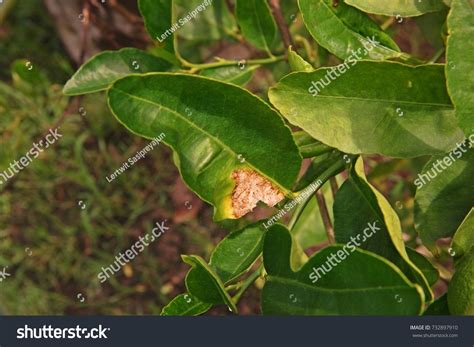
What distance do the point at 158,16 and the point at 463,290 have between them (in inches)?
20.3

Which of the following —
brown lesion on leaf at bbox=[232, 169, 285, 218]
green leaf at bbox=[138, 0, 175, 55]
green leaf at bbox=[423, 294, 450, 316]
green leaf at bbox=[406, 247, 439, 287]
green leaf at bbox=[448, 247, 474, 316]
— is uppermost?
green leaf at bbox=[138, 0, 175, 55]

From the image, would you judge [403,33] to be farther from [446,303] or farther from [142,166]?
[446,303]

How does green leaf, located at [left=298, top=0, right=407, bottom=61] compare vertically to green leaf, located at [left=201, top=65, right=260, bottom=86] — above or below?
above

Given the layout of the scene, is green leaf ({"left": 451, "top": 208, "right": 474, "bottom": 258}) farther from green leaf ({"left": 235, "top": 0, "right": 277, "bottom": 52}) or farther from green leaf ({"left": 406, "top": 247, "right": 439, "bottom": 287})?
green leaf ({"left": 235, "top": 0, "right": 277, "bottom": 52})

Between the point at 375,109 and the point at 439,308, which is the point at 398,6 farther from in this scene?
the point at 439,308

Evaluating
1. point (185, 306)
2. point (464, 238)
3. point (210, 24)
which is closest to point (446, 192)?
point (464, 238)

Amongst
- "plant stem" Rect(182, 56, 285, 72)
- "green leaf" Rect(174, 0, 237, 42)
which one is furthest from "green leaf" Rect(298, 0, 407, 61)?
"green leaf" Rect(174, 0, 237, 42)

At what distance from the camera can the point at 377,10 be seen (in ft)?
2.85

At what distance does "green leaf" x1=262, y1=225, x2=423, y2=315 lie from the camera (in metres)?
0.67

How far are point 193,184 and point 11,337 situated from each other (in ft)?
1.40

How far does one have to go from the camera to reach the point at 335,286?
2.43 ft

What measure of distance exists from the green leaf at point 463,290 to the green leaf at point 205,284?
23 centimetres

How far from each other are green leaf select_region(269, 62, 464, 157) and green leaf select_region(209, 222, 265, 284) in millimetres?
152

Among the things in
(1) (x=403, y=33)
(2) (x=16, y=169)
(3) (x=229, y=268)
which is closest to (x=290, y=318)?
(3) (x=229, y=268)
